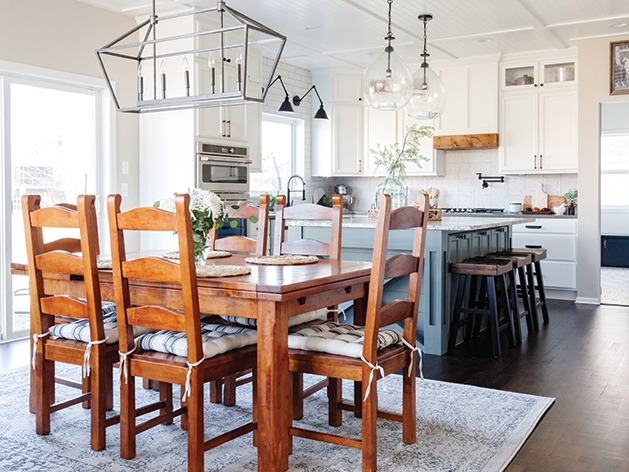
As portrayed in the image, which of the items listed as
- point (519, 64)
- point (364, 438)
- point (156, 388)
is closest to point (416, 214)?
point (364, 438)

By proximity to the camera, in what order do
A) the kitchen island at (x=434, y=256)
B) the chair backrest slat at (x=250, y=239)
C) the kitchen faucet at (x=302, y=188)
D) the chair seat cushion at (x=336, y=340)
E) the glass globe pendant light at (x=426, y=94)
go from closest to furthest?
the chair seat cushion at (x=336, y=340) < the chair backrest slat at (x=250, y=239) < the kitchen island at (x=434, y=256) < the glass globe pendant light at (x=426, y=94) < the kitchen faucet at (x=302, y=188)

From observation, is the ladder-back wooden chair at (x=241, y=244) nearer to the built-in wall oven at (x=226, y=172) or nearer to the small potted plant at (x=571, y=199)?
the built-in wall oven at (x=226, y=172)

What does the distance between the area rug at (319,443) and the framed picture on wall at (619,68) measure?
3.99 m

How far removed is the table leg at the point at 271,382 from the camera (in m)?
2.35

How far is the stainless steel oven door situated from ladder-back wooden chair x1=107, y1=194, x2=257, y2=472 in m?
2.96

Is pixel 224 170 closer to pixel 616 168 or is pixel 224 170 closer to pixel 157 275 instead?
pixel 157 275

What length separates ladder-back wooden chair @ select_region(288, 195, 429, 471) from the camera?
2.42 metres

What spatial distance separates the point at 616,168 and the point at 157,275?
29.7 ft

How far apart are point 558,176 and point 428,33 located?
7.53 ft

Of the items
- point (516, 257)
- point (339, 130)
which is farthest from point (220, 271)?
point (339, 130)

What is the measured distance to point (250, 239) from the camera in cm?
366

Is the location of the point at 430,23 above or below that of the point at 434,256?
above

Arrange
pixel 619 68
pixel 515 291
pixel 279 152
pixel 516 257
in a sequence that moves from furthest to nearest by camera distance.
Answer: pixel 279 152 < pixel 619 68 < pixel 516 257 < pixel 515 291

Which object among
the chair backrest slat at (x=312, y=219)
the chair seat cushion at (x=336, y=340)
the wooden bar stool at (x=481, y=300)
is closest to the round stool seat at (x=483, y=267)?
the wooden bar stool at (x=481, y=300)
